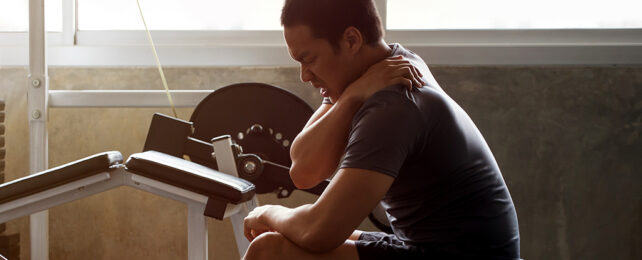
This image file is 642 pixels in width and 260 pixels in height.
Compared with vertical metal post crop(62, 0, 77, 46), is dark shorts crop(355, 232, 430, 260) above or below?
below

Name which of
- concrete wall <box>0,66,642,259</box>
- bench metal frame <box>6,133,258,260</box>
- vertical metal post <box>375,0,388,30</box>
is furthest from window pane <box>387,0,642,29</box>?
bench metal frame <box>6,133,258,260</box>

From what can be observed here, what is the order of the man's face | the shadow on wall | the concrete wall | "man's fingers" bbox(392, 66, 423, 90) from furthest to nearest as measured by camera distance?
1. the concrete wall
2. the shadow on wall
3. the man's face
4. "man's fingers" bbox(392, 66, 423, 90)

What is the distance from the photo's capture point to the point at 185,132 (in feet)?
6.68

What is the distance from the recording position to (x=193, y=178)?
165 centimetres

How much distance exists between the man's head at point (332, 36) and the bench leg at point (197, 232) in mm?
572

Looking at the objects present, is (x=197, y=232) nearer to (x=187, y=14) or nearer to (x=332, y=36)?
(x=332, y=36)

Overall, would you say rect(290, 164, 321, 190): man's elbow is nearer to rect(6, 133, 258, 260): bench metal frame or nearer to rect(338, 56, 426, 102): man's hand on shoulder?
rect(338, 56, 426, 102): man's hand on shoulder

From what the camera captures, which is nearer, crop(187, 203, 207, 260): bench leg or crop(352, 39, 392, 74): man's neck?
crop(352, 39, 392, 74): man's neck

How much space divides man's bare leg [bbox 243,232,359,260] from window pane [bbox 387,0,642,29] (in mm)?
1778

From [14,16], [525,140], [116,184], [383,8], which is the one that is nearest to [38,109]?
[14,16]

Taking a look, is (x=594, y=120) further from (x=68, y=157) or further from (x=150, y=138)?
(x=68, y=157)

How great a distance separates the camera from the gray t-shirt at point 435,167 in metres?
1.08

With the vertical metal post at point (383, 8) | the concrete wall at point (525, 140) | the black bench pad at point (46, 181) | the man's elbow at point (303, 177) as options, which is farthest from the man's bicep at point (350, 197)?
the vertical metal post at point (383, 8)

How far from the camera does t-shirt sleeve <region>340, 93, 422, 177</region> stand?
3.52 feet
